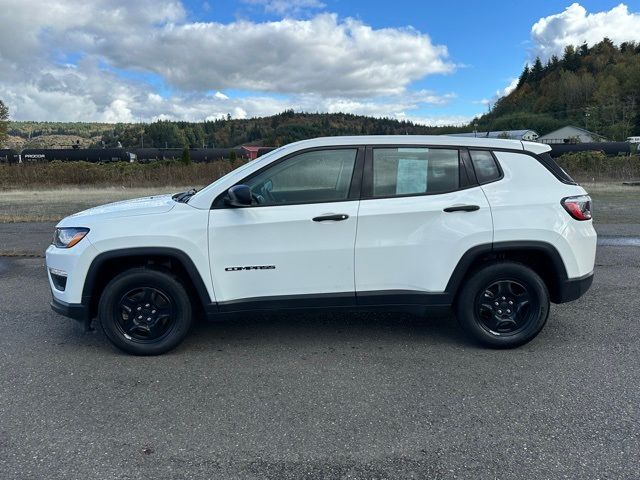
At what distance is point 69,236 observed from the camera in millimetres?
3967

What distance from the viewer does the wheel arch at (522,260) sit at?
3.95 metres

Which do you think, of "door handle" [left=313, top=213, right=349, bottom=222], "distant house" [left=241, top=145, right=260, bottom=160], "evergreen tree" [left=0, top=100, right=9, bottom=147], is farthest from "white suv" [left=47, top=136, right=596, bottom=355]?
"evergreen tree" [left=0, top=100, right=9, bottom=147]

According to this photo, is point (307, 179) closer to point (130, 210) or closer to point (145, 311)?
point (130, 210)

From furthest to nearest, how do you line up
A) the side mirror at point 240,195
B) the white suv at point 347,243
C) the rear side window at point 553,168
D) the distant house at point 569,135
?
1. the distant house at point 569,135
2. the rear side window at point 553,168
3. the white suv at point 347,243
4. the side mirror at point 240,195

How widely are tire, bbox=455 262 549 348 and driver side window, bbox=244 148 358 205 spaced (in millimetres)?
1392

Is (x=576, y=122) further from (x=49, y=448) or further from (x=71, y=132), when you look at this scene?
(x=71, y=132)

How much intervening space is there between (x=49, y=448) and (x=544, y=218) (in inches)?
156

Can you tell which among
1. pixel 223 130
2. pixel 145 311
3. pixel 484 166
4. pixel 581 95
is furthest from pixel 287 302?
pixel 223 130

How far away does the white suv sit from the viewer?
3.86 meters

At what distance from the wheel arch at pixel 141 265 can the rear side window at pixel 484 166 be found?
8.38 ft

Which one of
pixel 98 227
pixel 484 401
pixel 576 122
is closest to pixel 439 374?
pixel 484 401

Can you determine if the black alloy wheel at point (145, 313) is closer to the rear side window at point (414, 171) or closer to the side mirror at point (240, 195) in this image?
the side mirror at point (240, 195)

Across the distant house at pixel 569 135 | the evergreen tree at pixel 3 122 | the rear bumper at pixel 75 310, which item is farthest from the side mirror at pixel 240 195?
the distant house at pixel 569 135

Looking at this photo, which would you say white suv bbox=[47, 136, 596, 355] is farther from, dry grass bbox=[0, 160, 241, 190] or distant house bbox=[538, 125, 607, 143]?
distant house bbox=[538, 125, 607, 143]
